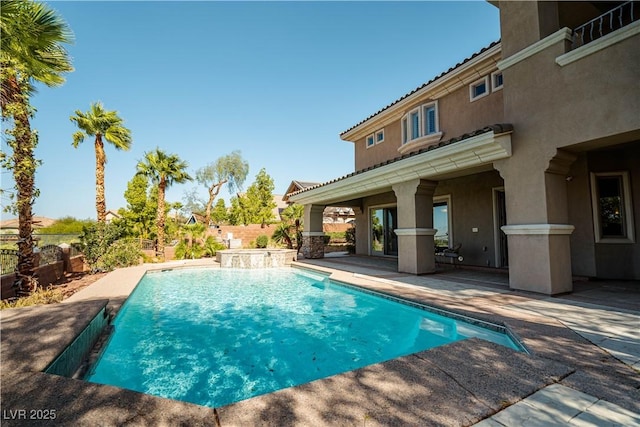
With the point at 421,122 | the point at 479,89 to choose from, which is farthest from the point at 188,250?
the point at 479,89

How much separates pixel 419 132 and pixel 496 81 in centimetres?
369

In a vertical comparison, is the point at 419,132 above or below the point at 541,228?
above

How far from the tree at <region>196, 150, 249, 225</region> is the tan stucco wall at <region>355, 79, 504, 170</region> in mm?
31376

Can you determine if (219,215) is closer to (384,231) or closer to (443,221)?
(384,231)

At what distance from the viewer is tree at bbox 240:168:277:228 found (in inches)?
1375

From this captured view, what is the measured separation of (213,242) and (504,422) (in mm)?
21493

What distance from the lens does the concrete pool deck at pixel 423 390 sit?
249 centimetres

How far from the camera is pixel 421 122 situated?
13.6m

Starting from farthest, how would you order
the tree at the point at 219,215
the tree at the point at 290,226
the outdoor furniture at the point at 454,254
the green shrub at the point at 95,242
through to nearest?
the tree at the point at 219,215 < the tree at the point at 290,226 < the green shrub at the point at 95,242 < the outdoor furniture at the point at 454,254

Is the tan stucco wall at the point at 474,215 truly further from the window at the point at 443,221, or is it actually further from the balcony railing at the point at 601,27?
the balcony railing at the point at 601,27

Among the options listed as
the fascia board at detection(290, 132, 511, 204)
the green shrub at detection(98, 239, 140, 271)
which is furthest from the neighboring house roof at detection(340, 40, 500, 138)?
the green shrub at detection(98, 239, 140, 271)

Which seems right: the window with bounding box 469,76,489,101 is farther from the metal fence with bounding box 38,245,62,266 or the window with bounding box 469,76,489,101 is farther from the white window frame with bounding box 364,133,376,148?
the metal fence with bounding box 38,245,62,266

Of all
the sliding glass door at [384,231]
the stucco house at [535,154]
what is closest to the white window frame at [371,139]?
the stucco house at [535,154]

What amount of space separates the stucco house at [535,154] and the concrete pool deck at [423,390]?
3253mm
